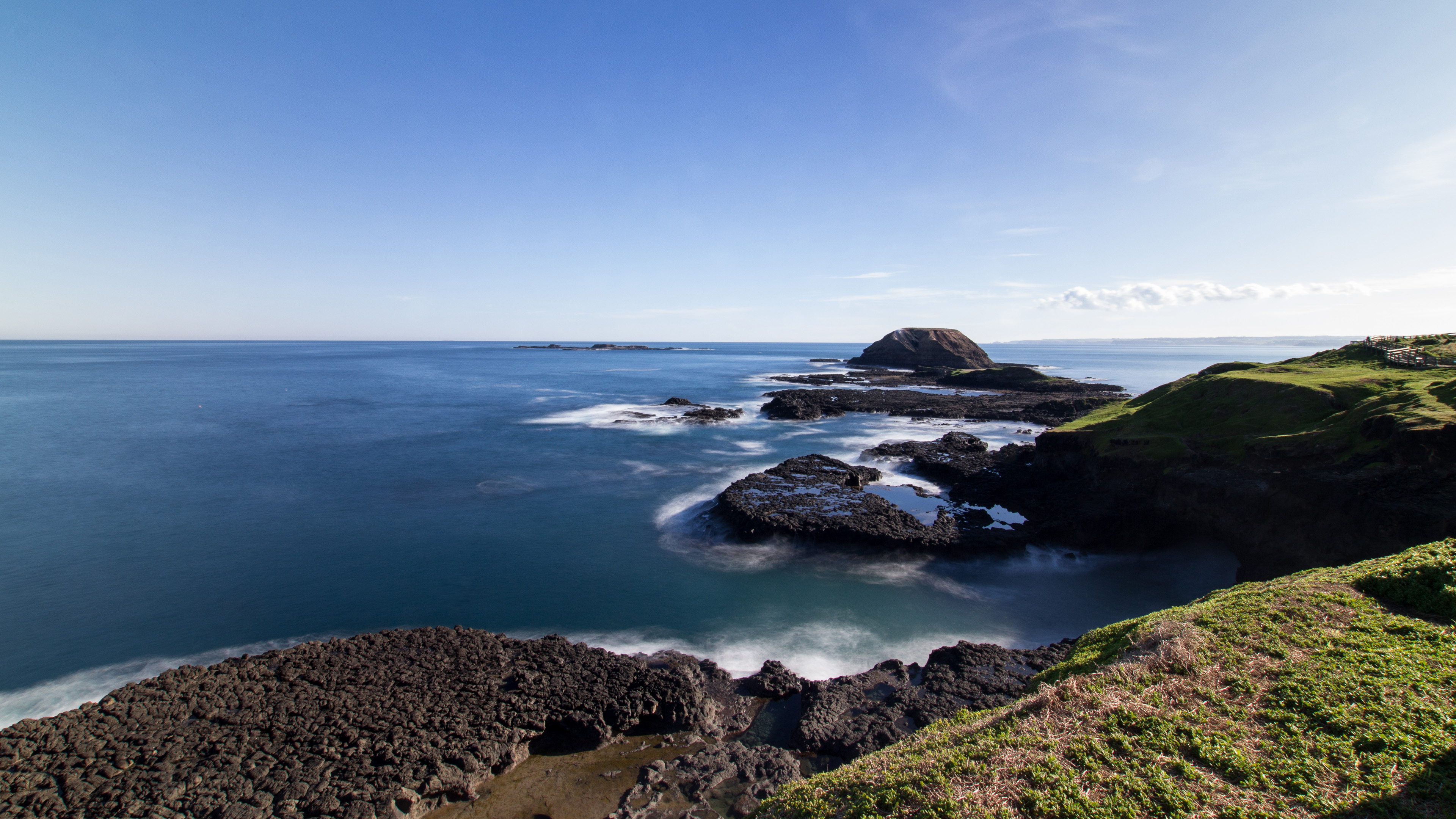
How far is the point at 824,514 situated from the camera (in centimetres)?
2834

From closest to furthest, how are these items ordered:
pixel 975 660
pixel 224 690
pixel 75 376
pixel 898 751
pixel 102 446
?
1. pixel 898 751
2. pixel 224 690
3. pixel 975 660
4. pixel 102 446
5. pixel 75 376

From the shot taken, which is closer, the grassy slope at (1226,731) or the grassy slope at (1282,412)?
the grassy slope at (1226,731)

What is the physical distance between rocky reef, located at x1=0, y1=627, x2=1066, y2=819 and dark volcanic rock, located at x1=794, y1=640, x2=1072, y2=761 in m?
0.05

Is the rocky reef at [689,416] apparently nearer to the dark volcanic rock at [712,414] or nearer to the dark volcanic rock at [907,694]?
the dark volcanic rock at [712,414]

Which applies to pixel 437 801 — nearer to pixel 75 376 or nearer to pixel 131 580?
pixel 131 580

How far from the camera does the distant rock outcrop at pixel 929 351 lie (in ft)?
400

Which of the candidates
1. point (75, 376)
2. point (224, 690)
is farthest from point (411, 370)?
point (224, 690)

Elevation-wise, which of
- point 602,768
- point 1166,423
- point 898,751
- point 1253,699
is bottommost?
point 602,768

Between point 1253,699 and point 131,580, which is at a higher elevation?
point 1253,699

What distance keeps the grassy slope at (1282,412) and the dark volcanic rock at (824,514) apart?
37.5 ft

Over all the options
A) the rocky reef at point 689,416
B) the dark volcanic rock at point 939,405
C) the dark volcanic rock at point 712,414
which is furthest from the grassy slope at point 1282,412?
the rocky reef at point 689,416

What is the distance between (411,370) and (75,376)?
5322 cm

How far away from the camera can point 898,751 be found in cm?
1041

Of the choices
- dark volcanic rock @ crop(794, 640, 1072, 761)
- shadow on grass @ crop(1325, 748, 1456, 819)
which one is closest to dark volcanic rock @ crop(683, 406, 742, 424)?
dark volcanic rock @ crop(794, 640, 1072, 761)
